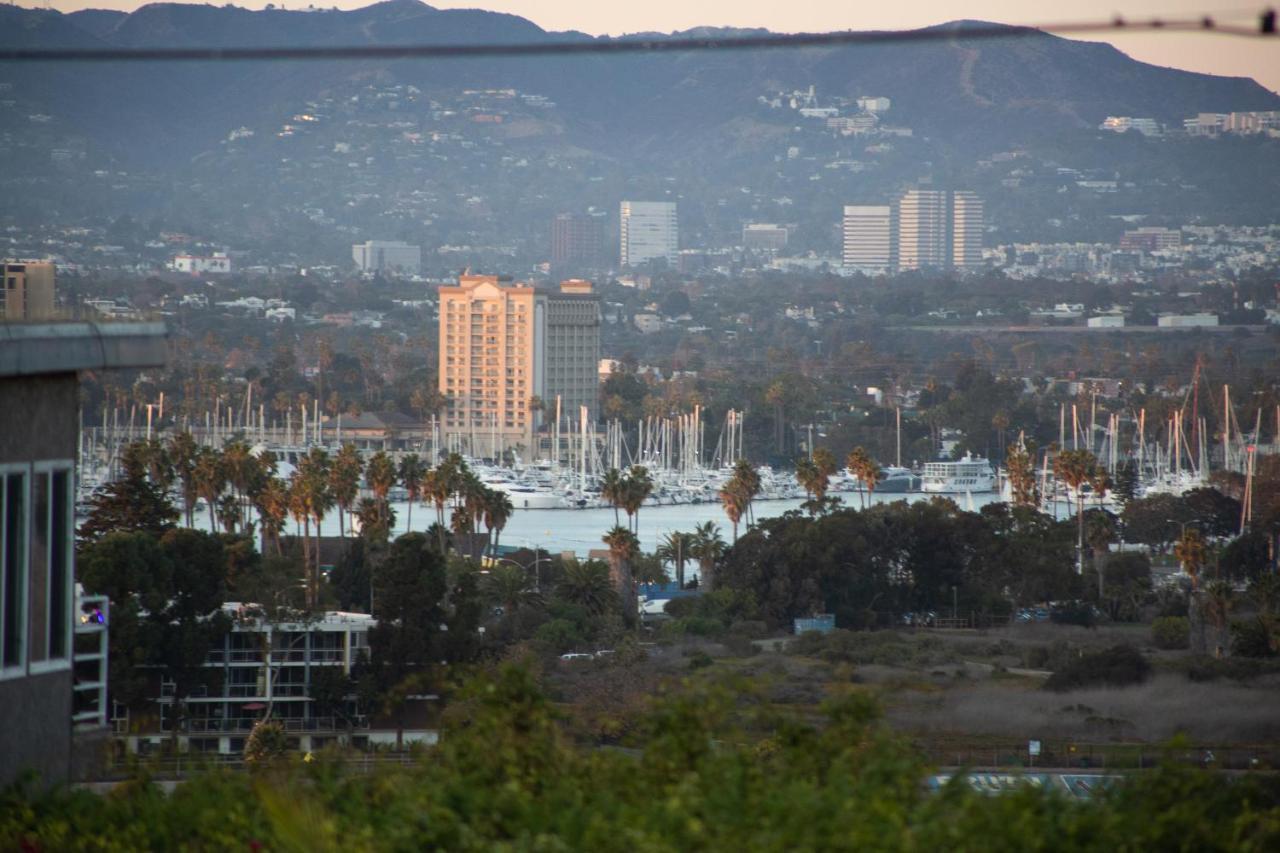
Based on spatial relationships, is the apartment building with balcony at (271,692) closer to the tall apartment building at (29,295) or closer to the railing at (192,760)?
the railing at (192,760)

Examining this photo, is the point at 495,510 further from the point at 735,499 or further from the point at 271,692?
the point at 271,692

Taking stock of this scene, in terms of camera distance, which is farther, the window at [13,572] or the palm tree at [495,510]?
the palm tree at [495,510]

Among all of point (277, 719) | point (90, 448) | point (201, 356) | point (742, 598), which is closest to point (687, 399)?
point (90, 448)

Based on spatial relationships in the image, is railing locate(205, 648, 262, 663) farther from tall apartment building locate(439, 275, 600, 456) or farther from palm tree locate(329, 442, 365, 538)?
tall apartment building locate(439, 275, 600, 456)

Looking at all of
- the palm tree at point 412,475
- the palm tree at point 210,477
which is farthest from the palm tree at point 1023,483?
the palm tree at point 210,477

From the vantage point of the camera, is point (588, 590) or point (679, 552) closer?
point (588, 590)

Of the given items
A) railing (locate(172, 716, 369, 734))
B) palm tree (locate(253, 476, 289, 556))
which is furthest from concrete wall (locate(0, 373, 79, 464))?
palm tree (locate(253, 476, 289, 556))

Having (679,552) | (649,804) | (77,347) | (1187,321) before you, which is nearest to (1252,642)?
(679,552)

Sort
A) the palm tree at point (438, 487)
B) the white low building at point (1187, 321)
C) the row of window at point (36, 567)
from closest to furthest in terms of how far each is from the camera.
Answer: the row of window at point (36, 567), the palm tree at point (438, 487), the white low building at point (1187, 321)
